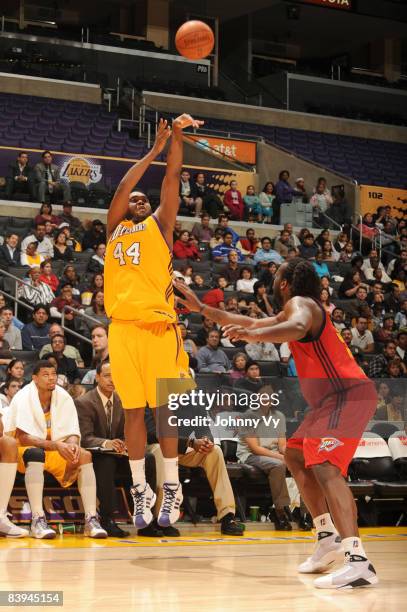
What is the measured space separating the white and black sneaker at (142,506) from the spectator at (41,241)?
27.8ft

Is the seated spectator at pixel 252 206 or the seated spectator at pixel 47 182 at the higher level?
the seated spectator at pixel 47 182

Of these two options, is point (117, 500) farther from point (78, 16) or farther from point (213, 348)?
point (78, 16)

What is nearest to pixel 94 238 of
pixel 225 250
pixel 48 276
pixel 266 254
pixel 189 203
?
pixel 48 276

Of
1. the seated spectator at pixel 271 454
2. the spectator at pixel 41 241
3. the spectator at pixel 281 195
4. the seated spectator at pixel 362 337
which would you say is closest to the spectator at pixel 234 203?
the spectator at pixel 281 195

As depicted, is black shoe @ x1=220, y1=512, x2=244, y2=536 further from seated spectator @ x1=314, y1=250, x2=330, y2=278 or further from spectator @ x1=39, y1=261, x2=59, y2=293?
seated spectator @ x1=314, y1=250, x2=330, y2=278

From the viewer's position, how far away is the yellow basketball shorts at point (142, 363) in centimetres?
661

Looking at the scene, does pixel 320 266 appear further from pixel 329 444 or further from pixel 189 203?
pixel 329 444

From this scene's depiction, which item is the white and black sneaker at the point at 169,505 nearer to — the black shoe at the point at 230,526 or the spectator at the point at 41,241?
the black shoe at the point at 230,526

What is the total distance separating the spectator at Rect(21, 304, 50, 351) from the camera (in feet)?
39.8

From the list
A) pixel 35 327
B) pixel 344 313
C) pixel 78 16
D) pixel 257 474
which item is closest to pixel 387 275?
pixel 344 313

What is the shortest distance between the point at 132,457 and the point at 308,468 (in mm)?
1276

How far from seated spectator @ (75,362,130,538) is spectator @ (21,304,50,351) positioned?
343 cm

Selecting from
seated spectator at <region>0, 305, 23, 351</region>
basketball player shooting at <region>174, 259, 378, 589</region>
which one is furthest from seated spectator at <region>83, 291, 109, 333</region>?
basketball player shooting at <region>174, 259, 378, 589</region>

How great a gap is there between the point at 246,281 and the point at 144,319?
29.4 ft
